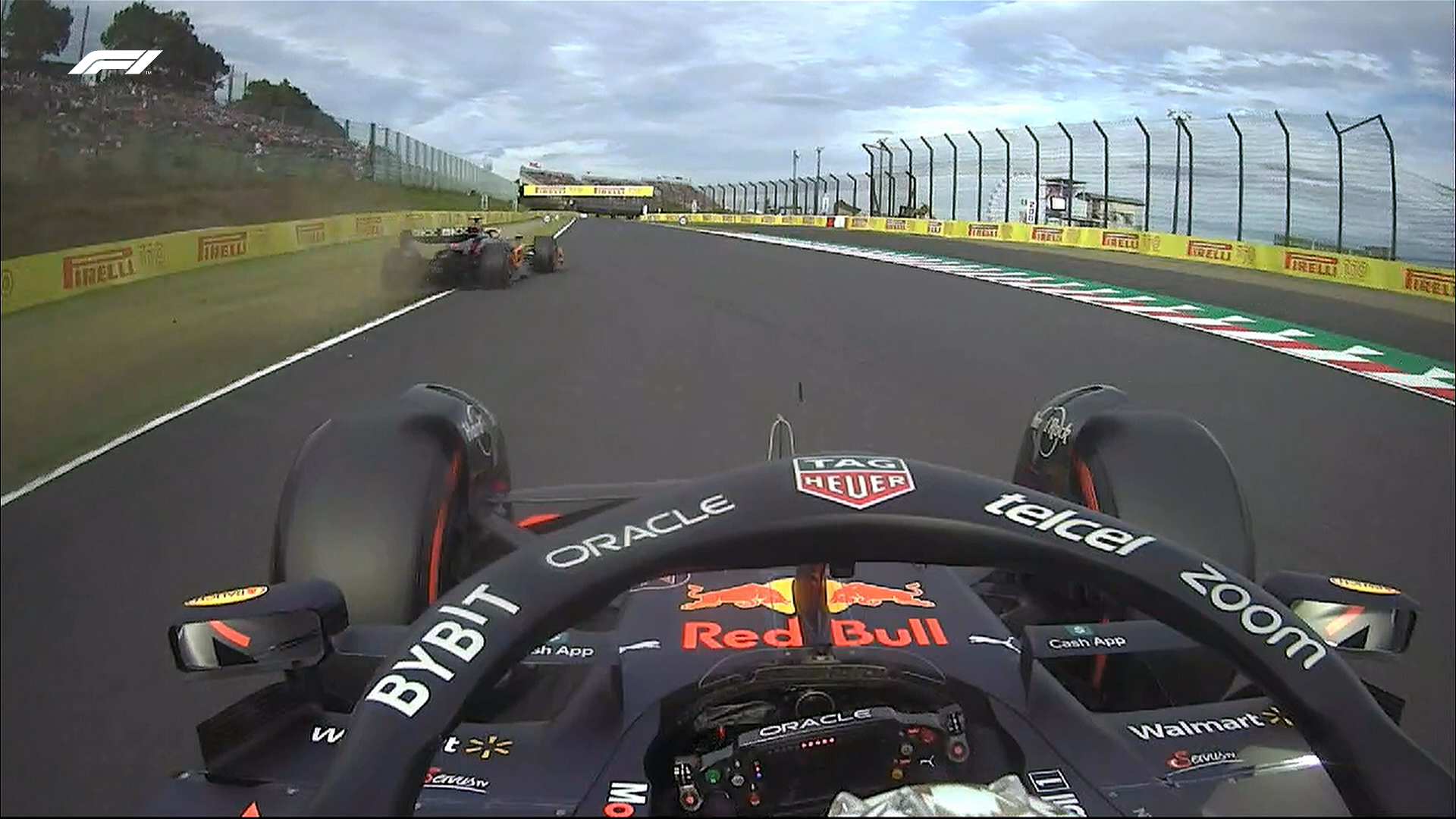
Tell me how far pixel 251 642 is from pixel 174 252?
12.0 meters

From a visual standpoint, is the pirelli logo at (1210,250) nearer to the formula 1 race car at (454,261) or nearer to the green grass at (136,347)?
the formula 1 race car at (454,261)

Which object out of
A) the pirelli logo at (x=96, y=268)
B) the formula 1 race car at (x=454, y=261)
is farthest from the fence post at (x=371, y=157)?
the pirelli logo at (x=96, y=268)

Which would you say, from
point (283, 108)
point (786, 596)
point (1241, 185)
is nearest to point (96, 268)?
point (283, 108)

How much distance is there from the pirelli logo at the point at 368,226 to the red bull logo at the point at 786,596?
16.8 meters

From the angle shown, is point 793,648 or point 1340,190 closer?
point 793,648

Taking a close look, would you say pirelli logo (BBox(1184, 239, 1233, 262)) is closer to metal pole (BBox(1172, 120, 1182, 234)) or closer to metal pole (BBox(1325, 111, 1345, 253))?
metal pole (BBox(1172, 120, 1182, 234))

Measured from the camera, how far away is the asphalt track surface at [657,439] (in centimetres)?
343

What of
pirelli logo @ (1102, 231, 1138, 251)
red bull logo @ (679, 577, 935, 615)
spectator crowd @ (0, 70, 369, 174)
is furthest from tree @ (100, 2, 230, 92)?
pirelli logo @ (1102, 231, 1138, 251)

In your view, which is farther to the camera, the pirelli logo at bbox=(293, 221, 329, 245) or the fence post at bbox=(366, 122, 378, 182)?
the pirelli logo at bbox=(293, 221, 329, 245)

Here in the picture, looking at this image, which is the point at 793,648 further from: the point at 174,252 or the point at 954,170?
the point at 954,170

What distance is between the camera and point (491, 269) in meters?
15.8

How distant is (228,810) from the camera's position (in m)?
1.56

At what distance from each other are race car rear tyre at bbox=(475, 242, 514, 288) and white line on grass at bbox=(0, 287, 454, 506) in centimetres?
253

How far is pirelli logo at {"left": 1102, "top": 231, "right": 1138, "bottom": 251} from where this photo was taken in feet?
87.9
